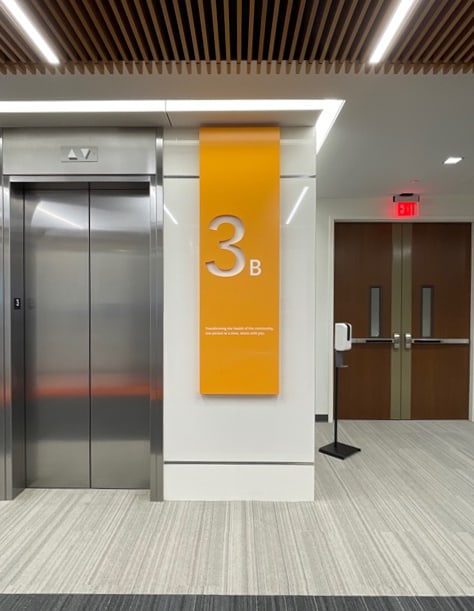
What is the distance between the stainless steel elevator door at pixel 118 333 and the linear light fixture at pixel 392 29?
7.20 ft

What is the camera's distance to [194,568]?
242cm

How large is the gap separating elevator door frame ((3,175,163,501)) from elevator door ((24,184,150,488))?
0.14 m

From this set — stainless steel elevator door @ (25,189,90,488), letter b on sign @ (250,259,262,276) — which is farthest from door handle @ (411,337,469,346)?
stainless steel elevator door @ (25,189,90,488)

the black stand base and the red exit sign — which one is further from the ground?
the red exit sign

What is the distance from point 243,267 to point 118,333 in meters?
1.38

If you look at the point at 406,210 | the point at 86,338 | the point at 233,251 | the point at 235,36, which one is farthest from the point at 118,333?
the point at 406,210

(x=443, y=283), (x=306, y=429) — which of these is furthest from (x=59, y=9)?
(x=443, y=283)

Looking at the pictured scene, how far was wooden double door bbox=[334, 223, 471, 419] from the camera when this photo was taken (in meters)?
5.57

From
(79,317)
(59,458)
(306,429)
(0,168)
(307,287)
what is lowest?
(59,458)

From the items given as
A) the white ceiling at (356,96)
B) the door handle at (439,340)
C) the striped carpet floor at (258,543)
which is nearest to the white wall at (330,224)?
the door handle at (439,340)

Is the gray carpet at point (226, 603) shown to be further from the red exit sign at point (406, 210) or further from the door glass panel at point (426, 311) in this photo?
the red exit sign at point (406, 210)

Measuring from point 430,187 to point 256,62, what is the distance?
12.0 ft

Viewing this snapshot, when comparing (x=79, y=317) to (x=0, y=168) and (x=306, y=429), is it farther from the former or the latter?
(x=306, y=429)

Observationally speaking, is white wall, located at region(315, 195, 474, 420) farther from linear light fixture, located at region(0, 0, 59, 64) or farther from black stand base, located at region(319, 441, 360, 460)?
linear light fixture, located at region(0, 0, 59, 64)
